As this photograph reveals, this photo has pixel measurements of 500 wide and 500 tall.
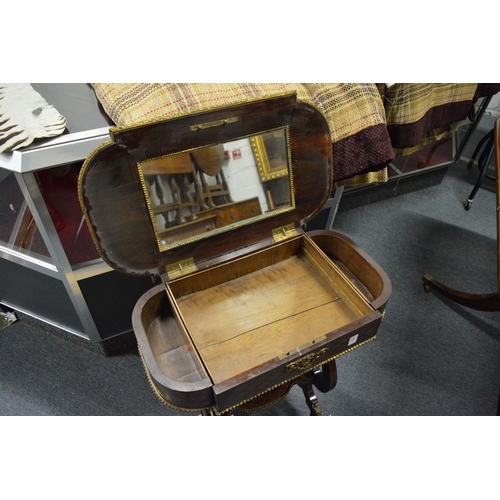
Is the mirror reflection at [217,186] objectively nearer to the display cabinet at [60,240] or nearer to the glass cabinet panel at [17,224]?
the display cabinet at [60,240]

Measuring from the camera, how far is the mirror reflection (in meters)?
0.84

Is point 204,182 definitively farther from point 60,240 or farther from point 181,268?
point 60,240

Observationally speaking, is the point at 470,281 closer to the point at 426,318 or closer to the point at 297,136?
the point at 426,318

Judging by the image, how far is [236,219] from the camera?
97cm

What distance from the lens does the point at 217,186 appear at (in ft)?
3.01

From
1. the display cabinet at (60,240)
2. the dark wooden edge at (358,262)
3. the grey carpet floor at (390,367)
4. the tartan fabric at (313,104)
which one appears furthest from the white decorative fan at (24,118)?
the grey carpet floor at (390,367)

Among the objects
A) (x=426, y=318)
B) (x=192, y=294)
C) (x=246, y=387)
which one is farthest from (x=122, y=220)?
(x=426, y=318)

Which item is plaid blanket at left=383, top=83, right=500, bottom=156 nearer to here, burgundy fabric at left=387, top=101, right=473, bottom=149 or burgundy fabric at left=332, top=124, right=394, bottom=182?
burgundy fabric at left=387, top=101, right=473, bottom=149

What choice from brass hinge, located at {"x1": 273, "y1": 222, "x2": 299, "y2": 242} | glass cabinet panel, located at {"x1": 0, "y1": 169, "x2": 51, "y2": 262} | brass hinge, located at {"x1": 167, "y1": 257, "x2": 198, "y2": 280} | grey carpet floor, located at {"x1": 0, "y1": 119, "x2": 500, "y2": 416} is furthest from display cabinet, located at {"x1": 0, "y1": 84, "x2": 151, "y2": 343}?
brass hinge, located at {"x1": 273, "y1": 222, "x2": 299, "y2": 242}

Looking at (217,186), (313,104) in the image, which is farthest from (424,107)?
(217,186)

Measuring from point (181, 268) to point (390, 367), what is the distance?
3.34 ft

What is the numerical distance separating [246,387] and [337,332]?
218 millimetres

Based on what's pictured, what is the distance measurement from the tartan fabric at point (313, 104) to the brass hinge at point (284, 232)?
257 millimetres

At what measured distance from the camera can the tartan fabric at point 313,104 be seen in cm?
95
